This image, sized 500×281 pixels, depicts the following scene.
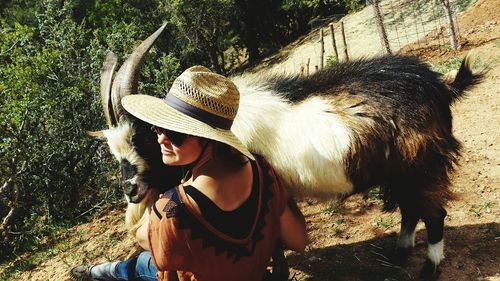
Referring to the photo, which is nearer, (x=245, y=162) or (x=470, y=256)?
(x=245, y=162)

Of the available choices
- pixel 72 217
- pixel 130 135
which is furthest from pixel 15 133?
pixel 130 135

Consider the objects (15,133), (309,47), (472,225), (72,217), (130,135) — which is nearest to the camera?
(130,135)

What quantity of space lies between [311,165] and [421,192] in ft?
2.61

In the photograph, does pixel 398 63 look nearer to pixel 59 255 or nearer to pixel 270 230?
pixel 270 230

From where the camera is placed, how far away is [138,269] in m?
2.68

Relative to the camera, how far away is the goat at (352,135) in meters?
2.83

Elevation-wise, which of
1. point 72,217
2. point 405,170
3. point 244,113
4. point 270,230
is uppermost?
point 244,113

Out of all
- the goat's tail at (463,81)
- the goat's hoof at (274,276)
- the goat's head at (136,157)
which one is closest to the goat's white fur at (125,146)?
the goat's head at (136,157)

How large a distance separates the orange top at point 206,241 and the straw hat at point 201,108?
11.4 inches

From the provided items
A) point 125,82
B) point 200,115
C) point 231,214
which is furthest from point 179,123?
point 125,82

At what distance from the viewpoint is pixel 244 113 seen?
2.87 meters

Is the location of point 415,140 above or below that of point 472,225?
above

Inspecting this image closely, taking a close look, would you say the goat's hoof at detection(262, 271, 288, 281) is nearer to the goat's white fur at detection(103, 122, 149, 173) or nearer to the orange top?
the orange top

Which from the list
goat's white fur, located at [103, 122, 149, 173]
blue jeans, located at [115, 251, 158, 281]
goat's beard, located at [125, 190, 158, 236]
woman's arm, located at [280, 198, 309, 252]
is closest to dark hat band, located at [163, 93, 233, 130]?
woman's arm, located at [280, 198, 309, 252]
